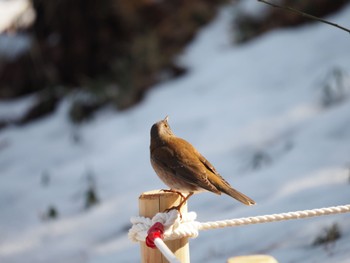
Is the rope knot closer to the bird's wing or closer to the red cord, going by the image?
the red cord

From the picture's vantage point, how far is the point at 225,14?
30.3 ft

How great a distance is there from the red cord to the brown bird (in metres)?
0.45

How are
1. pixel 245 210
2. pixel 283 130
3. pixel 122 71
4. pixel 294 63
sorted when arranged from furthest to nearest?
pixel 122 71, pixel 294 63, pixel 283 130, pixel 245 210

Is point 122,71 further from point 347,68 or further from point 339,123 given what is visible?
point 339,123

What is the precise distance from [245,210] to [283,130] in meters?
1.82

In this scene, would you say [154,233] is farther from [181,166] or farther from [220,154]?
[220,154]

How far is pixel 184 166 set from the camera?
279 centimetres

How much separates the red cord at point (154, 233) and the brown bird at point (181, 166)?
17.6 inches

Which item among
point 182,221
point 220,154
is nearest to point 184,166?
point 182,221

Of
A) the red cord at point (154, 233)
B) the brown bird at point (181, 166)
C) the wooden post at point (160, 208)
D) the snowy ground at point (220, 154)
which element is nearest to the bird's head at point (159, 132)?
the brown bird at point (181, 166)

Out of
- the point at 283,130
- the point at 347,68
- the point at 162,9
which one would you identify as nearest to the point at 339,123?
the point at 283,130

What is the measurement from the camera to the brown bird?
2770 millimetres

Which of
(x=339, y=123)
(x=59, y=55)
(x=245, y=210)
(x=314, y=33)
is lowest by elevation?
(x=245, y=210)

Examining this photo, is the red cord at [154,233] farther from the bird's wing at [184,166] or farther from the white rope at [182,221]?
the bird's wing at [184,166]
